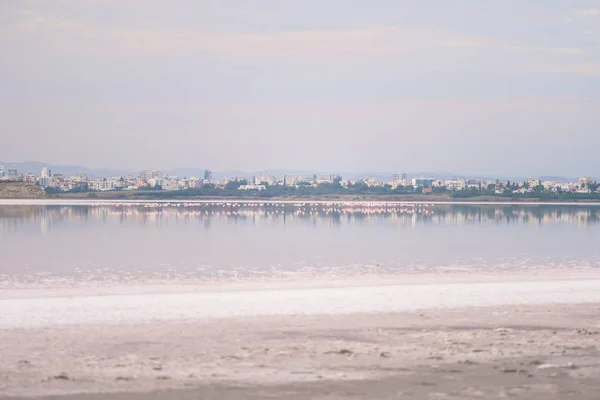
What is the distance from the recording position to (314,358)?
10.6 m

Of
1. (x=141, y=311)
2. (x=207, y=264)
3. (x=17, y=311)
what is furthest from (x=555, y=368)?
(x=207, y=264)

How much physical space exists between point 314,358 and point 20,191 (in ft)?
590

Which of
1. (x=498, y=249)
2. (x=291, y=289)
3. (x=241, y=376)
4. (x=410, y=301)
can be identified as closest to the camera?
(x=241, y=376)

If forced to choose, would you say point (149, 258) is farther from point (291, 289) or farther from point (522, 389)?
point (522, 389)

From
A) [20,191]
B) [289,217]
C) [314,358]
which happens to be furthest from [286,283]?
[20,191]

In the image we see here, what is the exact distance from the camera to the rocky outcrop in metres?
173

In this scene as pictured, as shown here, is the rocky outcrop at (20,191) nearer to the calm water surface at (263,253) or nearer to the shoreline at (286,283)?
the calm water surface at (263,253)

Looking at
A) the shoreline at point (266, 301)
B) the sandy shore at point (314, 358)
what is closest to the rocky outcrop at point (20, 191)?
the shoreline at point (266, 301)

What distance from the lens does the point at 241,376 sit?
31.7 feet

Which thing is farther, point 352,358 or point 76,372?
point 352,358

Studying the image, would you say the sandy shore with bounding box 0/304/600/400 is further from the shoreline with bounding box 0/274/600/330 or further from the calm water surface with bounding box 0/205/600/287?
the calm water surface with bounding box 0/205/600/287

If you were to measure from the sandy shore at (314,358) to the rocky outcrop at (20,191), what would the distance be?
166 m

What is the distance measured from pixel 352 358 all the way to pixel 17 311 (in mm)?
7020

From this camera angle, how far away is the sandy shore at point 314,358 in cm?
902
